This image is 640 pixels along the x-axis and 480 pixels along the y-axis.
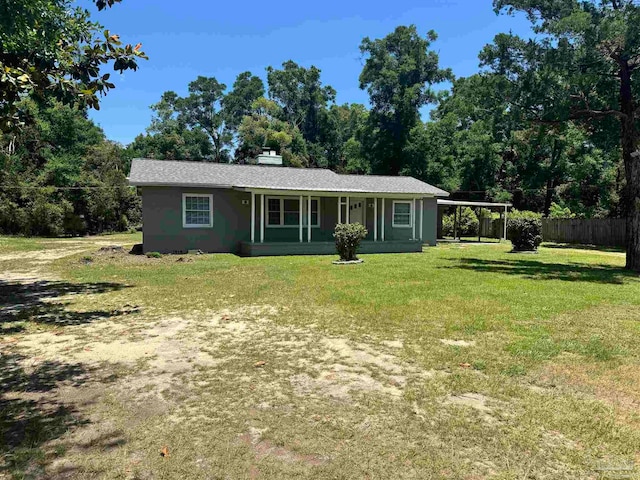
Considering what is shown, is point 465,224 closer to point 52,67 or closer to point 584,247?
point 584,247

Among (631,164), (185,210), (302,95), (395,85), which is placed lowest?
(185,210)

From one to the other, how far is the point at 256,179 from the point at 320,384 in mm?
15214

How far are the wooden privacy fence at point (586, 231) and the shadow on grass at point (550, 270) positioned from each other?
11.8 meters

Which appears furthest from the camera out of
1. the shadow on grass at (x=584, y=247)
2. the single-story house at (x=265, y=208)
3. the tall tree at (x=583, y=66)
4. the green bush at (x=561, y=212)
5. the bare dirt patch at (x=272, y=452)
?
the green bush at (x=561, y=212)

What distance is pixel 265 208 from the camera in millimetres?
18609

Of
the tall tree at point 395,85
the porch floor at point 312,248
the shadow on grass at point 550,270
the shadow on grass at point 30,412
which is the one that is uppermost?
the tall tree at point 395,85

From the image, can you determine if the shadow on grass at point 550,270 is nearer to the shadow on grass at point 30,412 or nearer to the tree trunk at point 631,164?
the tree trunk at point 631,164

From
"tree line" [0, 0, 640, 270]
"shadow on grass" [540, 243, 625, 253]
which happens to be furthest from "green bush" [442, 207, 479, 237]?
"shadow on grass" [540, 243, 625, 253]

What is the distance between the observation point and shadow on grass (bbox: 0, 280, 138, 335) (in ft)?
21.7

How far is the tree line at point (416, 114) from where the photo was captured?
7004 mm

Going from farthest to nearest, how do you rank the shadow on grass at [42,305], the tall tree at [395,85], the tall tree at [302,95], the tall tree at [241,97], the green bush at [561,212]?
1. the tall tree at [241,97]
2. the tall tree at [302,95]
3. the tall tree at [395,85]
4. the green bush at [561,212]
5. the shadow on grass at [42,305]

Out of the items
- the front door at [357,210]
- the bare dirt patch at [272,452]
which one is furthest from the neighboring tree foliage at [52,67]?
the front door at [357,210]

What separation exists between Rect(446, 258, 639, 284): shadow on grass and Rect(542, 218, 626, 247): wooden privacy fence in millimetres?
11825

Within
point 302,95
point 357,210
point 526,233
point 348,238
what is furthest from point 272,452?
point 302,95
